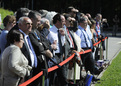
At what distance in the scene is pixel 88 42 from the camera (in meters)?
8.12

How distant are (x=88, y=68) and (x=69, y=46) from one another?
206 centimetres

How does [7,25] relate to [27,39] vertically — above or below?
above

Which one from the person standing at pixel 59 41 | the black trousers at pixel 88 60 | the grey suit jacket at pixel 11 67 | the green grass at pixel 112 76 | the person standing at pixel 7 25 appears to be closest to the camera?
the grey suit jacket at pixel 11 67

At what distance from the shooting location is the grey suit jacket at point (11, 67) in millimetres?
4098

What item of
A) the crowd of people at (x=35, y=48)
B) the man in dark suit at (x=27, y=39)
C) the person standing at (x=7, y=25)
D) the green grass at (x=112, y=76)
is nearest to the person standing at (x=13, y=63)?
the crowd of people at (x=35, y=48)

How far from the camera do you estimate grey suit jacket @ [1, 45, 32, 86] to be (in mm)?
4098

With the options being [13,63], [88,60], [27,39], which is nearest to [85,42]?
[88,60]

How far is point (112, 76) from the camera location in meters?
8.88

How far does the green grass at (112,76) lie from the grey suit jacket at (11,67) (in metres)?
3.96

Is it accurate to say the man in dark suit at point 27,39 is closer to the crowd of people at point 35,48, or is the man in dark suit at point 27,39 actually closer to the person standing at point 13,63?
the crowd of people at point 35,48

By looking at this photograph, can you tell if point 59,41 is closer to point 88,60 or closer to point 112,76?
point 88,60

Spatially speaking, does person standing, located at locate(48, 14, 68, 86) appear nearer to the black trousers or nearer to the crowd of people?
the crowd of people

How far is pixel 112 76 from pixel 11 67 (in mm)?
5413

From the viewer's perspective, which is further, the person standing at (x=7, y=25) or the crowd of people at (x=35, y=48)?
the person standing at (x=7, y=25)
